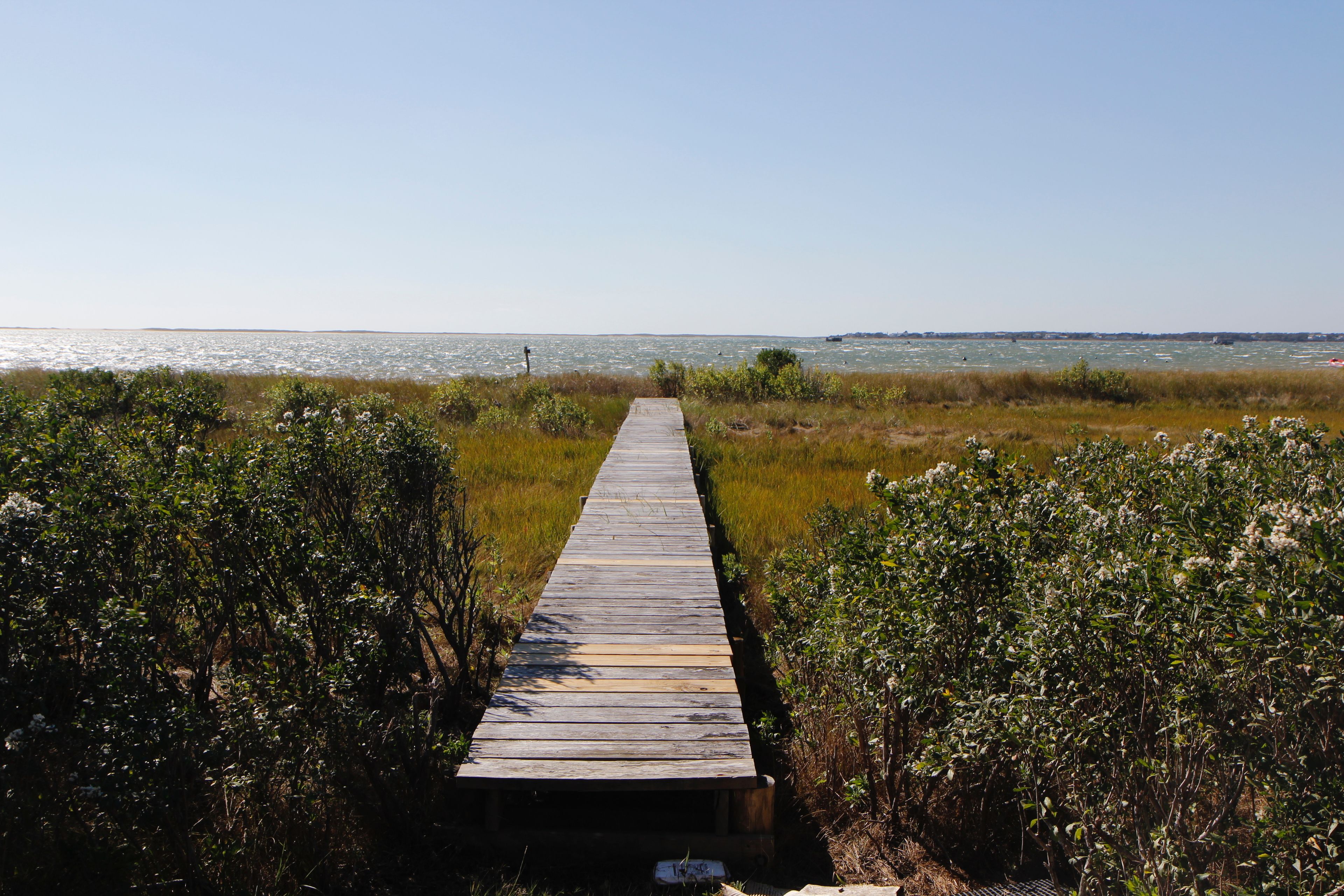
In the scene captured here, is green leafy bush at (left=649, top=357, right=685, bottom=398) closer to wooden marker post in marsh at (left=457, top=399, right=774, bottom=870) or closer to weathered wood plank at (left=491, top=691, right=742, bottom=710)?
wooden marker post in marsh at (left=457, top=399, right=774, bottom=870)

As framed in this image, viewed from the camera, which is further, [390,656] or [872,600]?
[390,656]

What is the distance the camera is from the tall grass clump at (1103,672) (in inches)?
71.0

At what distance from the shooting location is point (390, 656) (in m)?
3.46

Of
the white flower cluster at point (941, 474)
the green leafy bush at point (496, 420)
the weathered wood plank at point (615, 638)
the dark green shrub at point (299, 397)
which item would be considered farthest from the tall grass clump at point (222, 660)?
the green leafy bush at point (496, 420)

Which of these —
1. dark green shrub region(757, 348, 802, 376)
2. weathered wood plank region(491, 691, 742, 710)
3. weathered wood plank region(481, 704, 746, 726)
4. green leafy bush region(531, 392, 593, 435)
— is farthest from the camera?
dark green shrub region(757, 348, 802, 376)

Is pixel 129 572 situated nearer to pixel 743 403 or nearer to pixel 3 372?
pixel 743 403

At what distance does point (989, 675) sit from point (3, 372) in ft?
106

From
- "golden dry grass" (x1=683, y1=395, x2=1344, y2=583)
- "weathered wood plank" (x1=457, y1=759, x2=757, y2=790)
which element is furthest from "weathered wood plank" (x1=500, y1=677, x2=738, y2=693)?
"golden dry grass" (x1=683, y1=395, x2=1344, y2=583)

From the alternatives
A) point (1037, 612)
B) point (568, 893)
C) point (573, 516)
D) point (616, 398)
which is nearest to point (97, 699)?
point (568, 893)

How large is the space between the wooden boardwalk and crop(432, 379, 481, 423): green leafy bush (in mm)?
11839

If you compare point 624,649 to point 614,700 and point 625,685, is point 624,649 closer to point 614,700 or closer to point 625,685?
point 625,685

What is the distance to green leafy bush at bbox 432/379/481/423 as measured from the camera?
56.9ft

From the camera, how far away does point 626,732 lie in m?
3.35

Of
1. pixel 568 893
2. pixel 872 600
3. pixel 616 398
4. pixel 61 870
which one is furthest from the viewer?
pixel 616 398
